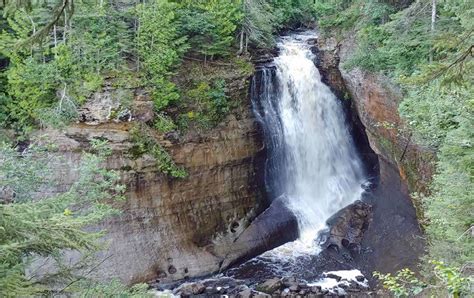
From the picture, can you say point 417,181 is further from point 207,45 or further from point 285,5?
point 285,5

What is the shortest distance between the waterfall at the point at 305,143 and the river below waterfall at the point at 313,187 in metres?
0.04

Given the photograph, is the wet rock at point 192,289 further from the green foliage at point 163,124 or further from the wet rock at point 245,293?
the green foliage at point 163,124

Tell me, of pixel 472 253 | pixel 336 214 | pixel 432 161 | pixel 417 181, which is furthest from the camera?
pixel 336 214

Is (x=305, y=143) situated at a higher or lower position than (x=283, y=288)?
higher

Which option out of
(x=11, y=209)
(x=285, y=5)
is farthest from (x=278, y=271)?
(x=285, y=5)

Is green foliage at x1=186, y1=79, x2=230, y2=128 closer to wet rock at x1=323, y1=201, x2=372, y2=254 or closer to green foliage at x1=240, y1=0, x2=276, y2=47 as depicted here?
green foliage at x1=240, y1=0, x2=276, y2=47

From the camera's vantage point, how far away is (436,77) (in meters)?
4.35

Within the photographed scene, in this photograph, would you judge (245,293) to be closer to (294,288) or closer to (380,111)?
(294,288)

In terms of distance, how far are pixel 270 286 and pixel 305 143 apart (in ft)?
22.8

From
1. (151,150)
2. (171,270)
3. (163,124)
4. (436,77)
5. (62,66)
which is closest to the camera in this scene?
(436,77)

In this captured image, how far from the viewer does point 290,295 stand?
44.2 ft

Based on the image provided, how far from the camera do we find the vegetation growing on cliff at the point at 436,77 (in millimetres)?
4926

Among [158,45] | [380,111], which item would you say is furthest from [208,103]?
[380,111]

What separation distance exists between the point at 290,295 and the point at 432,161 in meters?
6.10
